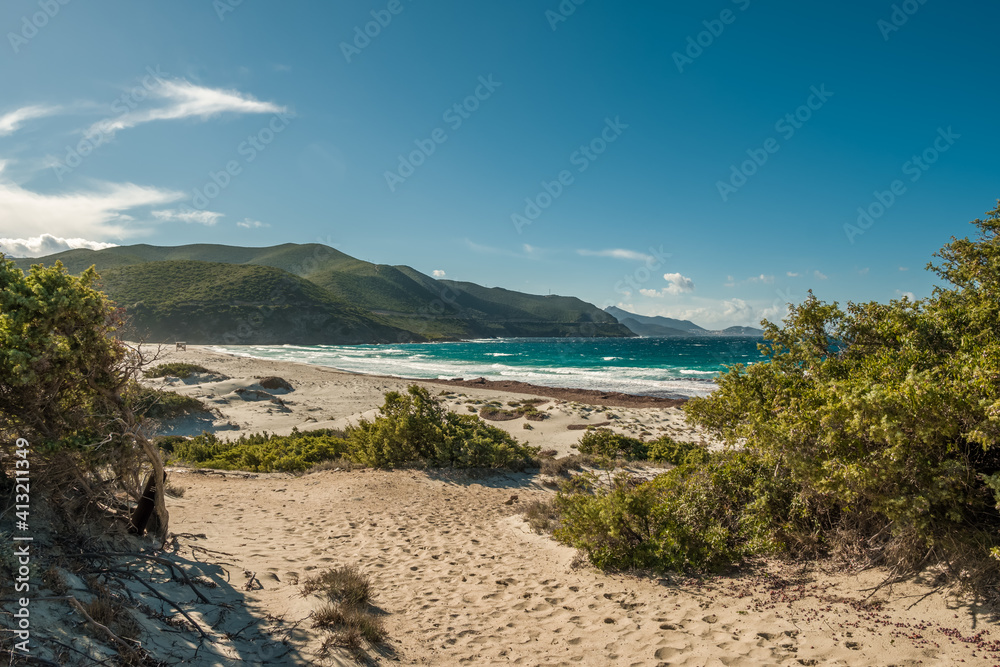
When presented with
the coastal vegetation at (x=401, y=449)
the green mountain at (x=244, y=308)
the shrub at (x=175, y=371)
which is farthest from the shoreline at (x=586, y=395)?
the green mountain at (x=244, y=308)

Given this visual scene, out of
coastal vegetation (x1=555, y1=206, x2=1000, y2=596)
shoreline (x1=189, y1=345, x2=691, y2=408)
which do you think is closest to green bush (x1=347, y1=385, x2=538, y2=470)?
coastal vegetation (x1=555, y1=206, x2=1000, y2=596)

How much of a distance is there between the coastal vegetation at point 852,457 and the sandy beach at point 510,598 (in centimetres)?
37

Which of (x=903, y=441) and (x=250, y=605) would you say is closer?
(x=903, y=441)

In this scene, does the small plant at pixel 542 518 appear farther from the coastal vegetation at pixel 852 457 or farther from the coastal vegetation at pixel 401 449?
the coastal vegetation at pixel 401 449

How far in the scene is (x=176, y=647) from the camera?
4047mm

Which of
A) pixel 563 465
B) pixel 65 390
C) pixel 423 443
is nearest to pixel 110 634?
pixel 65 390

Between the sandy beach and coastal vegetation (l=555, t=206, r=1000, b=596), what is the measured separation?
1.22ft

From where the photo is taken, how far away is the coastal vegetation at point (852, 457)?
159 inches

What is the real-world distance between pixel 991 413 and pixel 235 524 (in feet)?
35.2

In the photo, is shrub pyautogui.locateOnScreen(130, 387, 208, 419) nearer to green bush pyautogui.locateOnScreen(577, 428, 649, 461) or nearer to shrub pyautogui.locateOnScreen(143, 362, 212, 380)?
shrub pyautogui.locateOnScreen(143, 362, 212, 380)

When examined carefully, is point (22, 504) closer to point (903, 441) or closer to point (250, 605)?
point (250, 605)

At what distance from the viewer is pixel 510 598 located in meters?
6.23

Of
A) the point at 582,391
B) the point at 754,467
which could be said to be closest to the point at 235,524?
the point at 754,467

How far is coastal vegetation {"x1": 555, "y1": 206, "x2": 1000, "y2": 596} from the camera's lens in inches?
159
